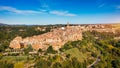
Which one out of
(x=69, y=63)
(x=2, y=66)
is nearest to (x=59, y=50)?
(x=69, y=63)

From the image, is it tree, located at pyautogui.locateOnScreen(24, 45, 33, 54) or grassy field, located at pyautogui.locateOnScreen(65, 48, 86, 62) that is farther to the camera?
tree, located at pyautogui.locateOnScreen(24, 45, 33, 54)

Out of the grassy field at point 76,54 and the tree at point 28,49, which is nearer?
the grassy field at point 76,54

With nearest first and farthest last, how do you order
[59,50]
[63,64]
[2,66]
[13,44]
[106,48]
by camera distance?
1. [2,66]
2. [63,64]
3. [59,50]
4. [13,44]
5. [106,48]

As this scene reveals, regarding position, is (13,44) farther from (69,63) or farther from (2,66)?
(69,63)

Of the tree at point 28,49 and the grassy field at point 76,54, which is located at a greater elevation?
the tree at point 28,49

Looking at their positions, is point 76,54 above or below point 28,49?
below

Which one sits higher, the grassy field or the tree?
the tree

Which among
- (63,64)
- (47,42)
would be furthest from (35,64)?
(47,42)

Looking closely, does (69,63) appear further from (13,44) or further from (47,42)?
(13,44)

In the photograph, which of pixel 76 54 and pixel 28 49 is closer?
pixel 76 54

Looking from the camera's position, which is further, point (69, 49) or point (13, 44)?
point (13, 44)

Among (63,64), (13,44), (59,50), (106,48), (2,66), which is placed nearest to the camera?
(2,66)
